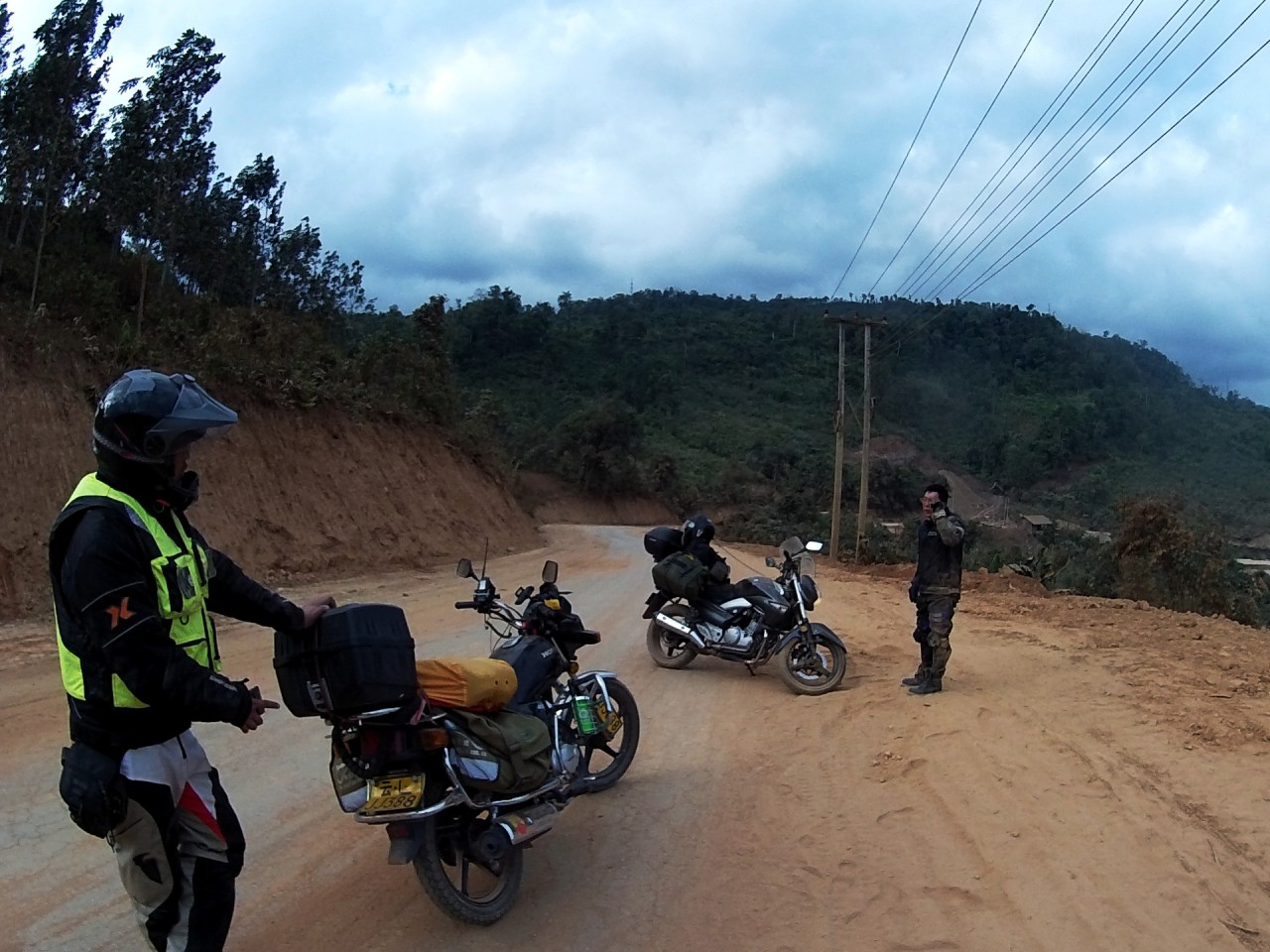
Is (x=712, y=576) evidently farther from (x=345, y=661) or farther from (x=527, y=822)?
(x=345, y=661)

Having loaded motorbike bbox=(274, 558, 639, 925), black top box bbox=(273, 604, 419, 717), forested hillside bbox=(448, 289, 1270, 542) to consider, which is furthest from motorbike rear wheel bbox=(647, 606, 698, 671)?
forested hillside bbox=(448, 289, 1270, 542)

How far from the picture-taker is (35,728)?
6.26m

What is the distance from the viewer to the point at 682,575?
8773 mm

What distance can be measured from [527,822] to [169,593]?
209 centimetres

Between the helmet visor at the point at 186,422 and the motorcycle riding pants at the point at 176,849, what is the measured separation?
33.9 inches

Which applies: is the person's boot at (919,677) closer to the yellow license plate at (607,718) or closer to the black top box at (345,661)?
the yellow license plate at (607,718)

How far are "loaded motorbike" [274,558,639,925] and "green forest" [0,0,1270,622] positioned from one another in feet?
44.4

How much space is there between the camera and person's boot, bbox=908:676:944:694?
7.77 meters

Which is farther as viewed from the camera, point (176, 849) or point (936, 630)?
point (936, 630)

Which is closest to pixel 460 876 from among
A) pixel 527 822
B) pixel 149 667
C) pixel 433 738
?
pixel 527 822

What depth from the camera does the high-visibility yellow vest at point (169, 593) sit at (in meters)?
2.60

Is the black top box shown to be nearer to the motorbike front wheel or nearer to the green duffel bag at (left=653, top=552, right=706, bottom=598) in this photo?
the motorbike front wheel

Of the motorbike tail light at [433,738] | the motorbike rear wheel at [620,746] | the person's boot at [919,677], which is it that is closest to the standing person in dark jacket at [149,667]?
the motorbike tail light at [433,738]

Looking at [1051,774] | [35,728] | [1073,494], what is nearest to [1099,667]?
[1051,774]
